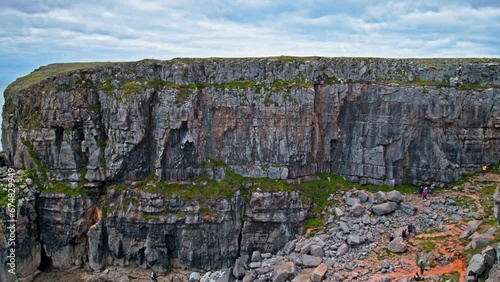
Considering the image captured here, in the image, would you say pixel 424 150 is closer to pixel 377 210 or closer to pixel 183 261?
pixel 377 210

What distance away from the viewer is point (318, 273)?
2772cm

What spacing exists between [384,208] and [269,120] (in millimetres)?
11166

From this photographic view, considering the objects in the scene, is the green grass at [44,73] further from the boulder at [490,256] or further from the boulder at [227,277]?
the boulder at [490,256]

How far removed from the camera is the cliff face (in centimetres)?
3519

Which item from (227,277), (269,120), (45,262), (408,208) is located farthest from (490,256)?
(45,262)

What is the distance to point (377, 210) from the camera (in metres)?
32.8

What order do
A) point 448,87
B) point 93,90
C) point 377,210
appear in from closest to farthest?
1. point 377,210
2. point 448,87
3. point 93,90

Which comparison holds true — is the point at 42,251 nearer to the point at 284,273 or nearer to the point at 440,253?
the point at 284,273

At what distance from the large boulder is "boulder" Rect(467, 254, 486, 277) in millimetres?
9946

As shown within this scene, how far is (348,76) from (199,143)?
13.6 meters

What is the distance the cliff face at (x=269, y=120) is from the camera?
3519cm

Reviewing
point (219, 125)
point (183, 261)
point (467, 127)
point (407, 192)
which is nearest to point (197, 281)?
point (183, 261)

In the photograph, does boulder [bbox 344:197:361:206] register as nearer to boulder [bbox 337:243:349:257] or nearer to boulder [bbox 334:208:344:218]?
boulder [bbox 334:208:344:218]

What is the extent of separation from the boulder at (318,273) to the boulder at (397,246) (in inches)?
182
